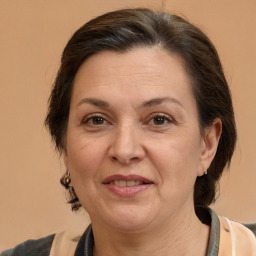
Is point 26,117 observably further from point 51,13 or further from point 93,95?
point 93,95

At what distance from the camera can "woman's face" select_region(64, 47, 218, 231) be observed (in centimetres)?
139

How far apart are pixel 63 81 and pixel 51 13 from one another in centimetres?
107

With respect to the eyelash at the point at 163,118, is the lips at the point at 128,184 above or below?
below

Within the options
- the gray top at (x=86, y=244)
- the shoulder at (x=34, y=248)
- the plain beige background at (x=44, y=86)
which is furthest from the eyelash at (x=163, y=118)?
the plain beige background at (x=44, y=86)

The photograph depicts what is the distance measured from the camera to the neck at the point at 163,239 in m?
1.50

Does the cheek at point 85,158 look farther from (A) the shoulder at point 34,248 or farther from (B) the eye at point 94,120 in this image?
(A) the shoulder at point 34,248

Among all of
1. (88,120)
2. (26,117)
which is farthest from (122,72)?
(26,117)

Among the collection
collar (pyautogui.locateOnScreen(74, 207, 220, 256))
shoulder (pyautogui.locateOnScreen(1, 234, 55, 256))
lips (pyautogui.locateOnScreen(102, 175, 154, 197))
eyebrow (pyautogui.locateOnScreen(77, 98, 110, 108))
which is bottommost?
shoulder (pyautogui.locateOnScreen(1, 234, 55, 256))

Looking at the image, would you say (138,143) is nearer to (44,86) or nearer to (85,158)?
(85,158)

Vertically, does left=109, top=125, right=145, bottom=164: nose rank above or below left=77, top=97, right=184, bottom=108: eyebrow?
below

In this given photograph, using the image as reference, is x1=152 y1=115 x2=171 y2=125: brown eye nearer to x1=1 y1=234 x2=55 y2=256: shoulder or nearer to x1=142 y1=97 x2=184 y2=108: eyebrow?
x1=142 y1=97 x2=184 y2=108: eyebrow

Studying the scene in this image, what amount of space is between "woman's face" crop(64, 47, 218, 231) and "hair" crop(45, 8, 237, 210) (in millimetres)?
28

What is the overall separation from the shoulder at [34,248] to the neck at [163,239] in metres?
0.30

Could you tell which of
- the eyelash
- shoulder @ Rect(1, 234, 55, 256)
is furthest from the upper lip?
shoulder @ Rect(1, 234, 55, 256)
